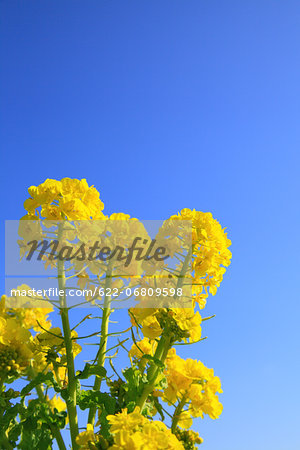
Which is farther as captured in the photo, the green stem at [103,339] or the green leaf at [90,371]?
the green stem at [103,339]

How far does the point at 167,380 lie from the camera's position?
3.02 metres

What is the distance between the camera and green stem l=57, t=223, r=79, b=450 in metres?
2.66

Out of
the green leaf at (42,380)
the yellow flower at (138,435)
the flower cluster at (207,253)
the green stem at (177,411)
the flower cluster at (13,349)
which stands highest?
the flower cluster at (207,253)

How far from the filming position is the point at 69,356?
2711mm

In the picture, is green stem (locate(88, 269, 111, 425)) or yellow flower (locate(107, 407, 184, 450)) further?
green stem (locate(88, 269, 111, 425))

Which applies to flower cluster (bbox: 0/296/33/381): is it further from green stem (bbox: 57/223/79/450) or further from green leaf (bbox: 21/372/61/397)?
green stem (bbox: 57/223/79/450)

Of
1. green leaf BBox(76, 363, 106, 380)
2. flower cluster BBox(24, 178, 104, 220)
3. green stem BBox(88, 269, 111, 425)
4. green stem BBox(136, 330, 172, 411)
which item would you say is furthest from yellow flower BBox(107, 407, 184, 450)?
flower cluster BBox(24, 178, 104, 220)

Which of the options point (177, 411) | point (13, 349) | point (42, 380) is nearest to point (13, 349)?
point (13, 349)

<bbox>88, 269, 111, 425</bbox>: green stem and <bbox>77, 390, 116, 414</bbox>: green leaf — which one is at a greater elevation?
<bbox>88, 269, 111, 425</bbox>: green stem

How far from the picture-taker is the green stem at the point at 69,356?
266cm

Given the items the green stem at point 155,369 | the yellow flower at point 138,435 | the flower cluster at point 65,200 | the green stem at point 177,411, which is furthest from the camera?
the green stem at point 177,411

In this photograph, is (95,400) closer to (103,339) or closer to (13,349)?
(103,339)

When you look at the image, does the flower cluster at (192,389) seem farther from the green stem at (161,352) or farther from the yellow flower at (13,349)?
the yellow flower at (13,349)

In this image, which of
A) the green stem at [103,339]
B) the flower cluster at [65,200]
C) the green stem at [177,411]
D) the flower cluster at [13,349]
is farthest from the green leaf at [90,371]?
the flower cluster at [65,200]
